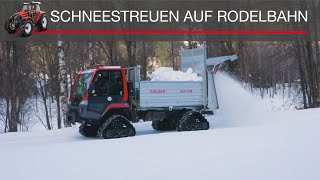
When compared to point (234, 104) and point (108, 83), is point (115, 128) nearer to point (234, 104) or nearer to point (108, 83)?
point (108, 83)

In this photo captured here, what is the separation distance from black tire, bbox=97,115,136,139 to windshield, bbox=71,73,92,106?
1.07 meters

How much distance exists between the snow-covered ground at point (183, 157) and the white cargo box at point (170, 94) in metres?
1.67

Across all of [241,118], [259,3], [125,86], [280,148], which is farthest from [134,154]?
[259,3]

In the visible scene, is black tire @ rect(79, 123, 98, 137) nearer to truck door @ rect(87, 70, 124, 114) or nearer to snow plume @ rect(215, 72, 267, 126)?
truck door @ rect(87, 70, 124, 114)

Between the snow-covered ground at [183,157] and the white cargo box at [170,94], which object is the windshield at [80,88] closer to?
the snow-covered ground at [183,157]

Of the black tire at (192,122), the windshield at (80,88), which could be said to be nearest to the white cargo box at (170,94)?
the black tire at (192,122)

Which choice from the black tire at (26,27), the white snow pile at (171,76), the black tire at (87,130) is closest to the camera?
the black tire at (87,130)

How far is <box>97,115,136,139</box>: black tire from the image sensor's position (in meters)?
11.3

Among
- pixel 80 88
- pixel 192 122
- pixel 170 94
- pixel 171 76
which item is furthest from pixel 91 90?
pixel 192 122

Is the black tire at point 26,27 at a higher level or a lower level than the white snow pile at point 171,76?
higher

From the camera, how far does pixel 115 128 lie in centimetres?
1141

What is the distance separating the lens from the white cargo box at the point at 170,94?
1202cm

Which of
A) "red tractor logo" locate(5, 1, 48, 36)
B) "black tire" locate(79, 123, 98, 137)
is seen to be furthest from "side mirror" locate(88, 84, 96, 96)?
"red tractor logo" locate(5, 1, 48, 36)

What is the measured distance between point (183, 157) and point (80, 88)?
518 cm
